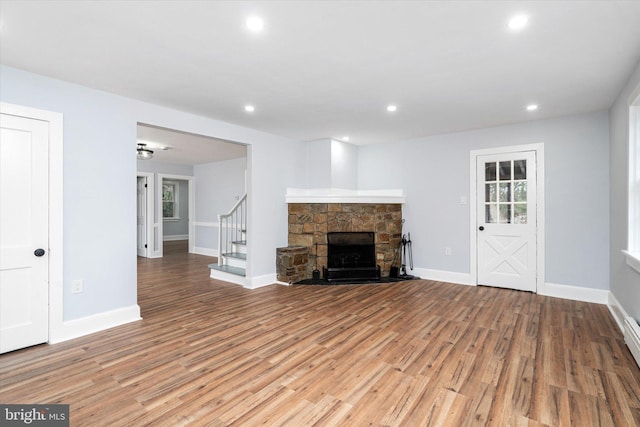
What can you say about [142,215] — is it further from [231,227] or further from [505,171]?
[505,171]

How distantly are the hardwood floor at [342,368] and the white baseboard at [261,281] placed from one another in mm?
829

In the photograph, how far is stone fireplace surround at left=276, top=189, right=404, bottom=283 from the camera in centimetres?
523

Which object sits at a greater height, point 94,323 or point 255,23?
point 255,23

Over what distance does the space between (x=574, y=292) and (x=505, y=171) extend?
1846 millimetres

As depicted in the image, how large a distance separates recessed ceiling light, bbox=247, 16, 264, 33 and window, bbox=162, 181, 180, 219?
9777 millimetres

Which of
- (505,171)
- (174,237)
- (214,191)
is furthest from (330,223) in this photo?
(174,237)

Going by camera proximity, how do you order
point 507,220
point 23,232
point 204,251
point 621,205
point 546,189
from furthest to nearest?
1. point 204,251
2. point 507,220
3. point 546,189
4. point 621,205
5. point 23,232

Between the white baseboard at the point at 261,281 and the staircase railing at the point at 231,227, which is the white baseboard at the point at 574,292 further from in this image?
the staircase railing at the point at 231,227

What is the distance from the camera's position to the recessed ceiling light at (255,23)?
203cm

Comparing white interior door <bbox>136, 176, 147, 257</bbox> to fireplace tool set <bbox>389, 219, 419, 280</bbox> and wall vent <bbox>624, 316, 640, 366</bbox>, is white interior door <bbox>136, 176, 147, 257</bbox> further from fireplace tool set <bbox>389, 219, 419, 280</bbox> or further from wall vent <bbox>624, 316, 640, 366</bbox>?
wall vent <bbox>624, 316, 640, 366</bbox>

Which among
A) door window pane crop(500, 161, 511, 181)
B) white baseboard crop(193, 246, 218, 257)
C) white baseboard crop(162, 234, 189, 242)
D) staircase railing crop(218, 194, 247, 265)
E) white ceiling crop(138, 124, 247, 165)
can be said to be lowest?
white baseboard crop(193, 246, 218, 257)

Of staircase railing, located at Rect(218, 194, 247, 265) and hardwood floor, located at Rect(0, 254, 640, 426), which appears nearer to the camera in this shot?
hardwood floor, located at Rect(0, 254, 640, 426)

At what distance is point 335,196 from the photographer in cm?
524

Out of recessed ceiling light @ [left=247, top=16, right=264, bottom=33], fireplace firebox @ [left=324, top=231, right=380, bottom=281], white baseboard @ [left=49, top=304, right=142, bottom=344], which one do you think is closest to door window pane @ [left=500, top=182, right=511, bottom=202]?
fireplace firebox @ [left=324, top=231, right=380, bottom=281]
